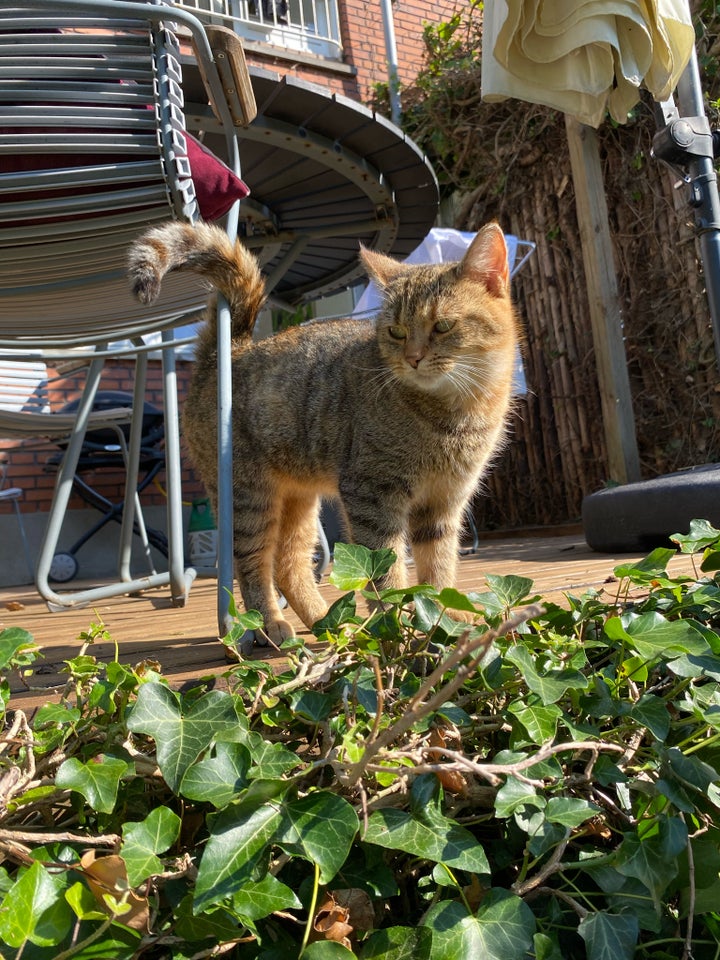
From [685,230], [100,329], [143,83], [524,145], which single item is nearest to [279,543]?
[100,329]

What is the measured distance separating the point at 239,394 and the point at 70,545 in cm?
448

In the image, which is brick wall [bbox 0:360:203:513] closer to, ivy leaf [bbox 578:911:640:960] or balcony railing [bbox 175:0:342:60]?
balcony railing [bbox 175:0:342:60]

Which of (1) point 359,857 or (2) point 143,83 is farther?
(2) point 143,83

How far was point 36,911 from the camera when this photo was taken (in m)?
0.75

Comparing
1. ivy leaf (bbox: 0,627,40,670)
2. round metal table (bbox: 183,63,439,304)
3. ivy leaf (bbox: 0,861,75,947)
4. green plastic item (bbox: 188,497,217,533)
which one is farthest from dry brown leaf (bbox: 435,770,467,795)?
green plastic item (bbox: 188,497,217,533)

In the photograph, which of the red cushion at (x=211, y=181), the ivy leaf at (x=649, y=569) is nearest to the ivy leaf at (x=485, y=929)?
the ivy leaf at (x=649, y=569)

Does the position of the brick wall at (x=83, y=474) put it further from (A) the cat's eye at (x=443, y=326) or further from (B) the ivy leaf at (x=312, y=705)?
(B) the ivy leaf at (x=312, y=705)

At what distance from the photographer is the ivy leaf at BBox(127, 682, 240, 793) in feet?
2.97

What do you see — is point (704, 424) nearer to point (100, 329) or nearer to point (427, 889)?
point (100, 329)

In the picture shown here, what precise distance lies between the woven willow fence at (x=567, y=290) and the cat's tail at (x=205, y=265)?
3.71 m

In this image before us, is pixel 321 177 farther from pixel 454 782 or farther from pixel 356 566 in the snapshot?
pixel 454 782

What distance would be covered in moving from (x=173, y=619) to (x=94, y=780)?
5.58 ft

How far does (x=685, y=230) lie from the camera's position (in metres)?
5.35

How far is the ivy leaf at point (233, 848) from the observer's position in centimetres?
77
